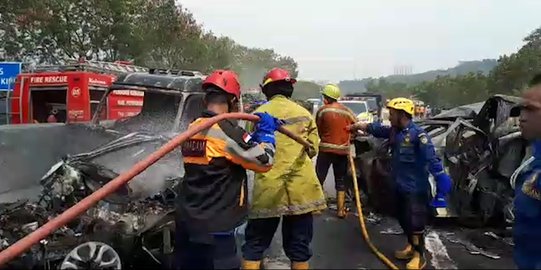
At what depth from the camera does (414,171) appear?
17.1ft

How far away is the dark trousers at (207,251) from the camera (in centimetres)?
326

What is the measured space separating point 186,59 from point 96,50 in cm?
682

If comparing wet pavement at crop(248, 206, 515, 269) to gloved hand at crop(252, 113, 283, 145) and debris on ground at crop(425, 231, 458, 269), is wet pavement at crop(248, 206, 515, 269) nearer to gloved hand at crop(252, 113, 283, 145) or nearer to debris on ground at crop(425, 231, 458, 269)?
A: debris on ground at crop(425, 231, 458, 269)

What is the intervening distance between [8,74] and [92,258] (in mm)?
10982

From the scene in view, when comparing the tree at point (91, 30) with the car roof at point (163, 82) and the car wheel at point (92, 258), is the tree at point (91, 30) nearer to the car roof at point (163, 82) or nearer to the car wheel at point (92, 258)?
the car roof at point (163, 82)

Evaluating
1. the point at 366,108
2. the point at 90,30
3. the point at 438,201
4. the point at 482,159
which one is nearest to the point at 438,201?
the point at 438,201

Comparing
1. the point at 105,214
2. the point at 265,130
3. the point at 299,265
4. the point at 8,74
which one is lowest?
the point at 299,265

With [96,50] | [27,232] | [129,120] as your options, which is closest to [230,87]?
[27,232]

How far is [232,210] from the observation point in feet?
10.8

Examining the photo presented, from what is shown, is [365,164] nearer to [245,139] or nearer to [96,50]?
[245,139]

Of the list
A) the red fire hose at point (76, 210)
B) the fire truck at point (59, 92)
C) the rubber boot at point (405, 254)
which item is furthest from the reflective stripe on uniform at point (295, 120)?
the fire truck at point (59, 92)

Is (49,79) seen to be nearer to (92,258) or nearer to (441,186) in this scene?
(92,258)

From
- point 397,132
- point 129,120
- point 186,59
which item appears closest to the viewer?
point 397,132

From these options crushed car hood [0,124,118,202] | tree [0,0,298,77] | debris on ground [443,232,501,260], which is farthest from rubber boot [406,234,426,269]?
tree [0,0,298,77]
